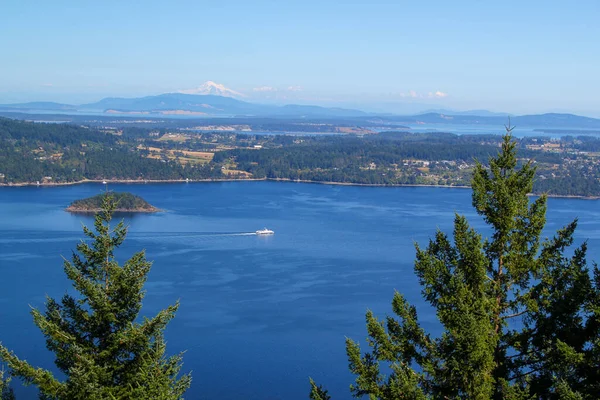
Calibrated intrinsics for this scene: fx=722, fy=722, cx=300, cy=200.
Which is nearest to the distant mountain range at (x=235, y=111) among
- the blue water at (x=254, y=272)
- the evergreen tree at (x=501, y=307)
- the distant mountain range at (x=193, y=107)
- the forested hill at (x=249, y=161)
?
the distant mountain range at (x=193, y=107)

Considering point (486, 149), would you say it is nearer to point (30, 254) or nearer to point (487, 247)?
point (30, 254)

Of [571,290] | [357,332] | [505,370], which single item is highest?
[571,290]

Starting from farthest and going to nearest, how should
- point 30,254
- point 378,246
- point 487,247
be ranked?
1. point 378,246
2. point 30,254
3. point 487,247

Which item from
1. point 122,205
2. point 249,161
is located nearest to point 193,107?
point 249,161

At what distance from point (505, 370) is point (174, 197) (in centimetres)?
2477

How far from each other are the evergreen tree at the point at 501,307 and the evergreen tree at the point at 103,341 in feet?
2.51

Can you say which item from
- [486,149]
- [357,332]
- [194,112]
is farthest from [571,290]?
[194,112]

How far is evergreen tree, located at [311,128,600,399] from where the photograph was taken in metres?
2.61

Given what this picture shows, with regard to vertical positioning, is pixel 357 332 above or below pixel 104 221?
below

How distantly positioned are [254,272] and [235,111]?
392 ft

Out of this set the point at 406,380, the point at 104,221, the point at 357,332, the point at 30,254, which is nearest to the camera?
the point at 406,380

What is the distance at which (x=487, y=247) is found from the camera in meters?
2.77

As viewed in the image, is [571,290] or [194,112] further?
[194,112]

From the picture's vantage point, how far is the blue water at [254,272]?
9.47 metres
